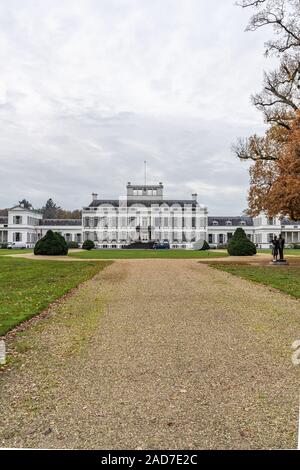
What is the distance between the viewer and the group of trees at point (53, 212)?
114 m

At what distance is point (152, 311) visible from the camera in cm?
792

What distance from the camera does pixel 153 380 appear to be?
411 cm

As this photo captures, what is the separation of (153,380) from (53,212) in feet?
397

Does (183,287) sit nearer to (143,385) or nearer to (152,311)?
(152,311)

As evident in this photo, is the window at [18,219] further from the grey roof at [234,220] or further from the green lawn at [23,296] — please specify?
the green lawn at [23,296]

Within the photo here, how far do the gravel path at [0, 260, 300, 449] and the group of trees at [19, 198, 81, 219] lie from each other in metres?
105

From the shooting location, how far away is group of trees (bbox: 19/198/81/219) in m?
114

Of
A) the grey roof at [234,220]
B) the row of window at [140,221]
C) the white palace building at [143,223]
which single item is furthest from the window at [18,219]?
the grey roof at [234,220]

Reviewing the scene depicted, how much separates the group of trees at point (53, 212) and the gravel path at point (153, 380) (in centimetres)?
10490

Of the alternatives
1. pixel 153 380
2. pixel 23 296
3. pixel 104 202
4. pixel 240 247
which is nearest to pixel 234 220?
pixel 104 202

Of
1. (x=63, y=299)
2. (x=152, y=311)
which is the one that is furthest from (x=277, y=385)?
(x=63, y=299)

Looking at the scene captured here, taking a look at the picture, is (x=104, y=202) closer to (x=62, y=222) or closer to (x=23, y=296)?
(x=62, y=222)
